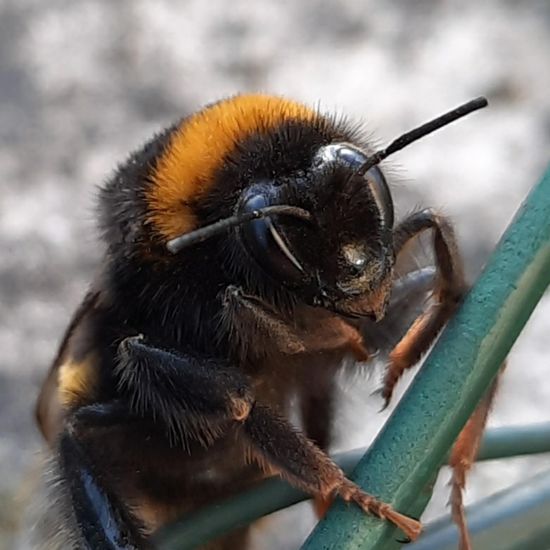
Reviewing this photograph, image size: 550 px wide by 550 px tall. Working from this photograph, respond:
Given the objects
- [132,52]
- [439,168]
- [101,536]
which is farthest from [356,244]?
[132,52]

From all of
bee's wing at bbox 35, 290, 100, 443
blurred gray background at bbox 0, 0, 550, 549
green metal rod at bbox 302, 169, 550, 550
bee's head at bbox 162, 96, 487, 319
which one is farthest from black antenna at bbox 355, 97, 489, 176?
blurred gray background at bbox 0, 0, 550, 549

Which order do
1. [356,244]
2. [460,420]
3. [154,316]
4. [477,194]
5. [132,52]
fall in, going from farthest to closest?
[132,52]
[477,194]
[154,316]
[356,244]
[460,420]

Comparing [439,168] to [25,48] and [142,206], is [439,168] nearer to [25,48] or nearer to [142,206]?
[25,48]

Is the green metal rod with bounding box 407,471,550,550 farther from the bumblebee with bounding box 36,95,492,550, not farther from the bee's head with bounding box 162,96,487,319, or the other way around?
the bee's head with bounding box 162,96,487,319

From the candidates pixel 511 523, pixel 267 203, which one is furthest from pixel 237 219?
pixel 511 523

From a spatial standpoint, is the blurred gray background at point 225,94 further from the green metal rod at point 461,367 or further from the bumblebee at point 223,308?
the green metal rod at point 461,367

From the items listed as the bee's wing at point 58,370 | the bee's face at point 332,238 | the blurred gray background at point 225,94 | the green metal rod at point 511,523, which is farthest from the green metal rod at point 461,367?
the blurred gray background at point 225,94
